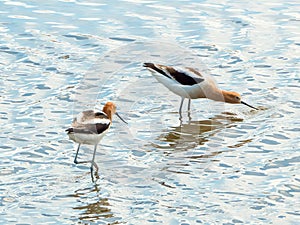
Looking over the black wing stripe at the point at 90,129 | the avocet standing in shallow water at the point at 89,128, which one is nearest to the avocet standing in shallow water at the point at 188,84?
the avocet standing in shallow water at the point at 89,128

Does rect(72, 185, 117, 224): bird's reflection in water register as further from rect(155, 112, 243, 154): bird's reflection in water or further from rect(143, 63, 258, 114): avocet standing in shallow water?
rect(143, 63, 258, 114): avocet standing in shallow water

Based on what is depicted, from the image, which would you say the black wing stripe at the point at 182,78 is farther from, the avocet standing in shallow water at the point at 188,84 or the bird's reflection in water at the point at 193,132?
the bird's reflection in water at the point at 193,132

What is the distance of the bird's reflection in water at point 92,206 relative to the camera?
11.3 meters

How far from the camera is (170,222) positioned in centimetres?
1111

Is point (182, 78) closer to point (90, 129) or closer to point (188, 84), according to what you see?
point (188, 84)

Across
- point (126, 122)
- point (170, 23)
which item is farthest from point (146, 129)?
point (170, 23)

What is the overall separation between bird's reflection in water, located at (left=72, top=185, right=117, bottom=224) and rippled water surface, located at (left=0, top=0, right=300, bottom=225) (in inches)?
1.0

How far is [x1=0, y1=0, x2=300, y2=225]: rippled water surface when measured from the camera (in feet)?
38.2

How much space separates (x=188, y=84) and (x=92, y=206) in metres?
4.39

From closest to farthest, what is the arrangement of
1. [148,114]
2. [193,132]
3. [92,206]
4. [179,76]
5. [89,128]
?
1. [92,206]
2. [89,128]
3. [193,132]
4. [148,114]
5. [179,76]

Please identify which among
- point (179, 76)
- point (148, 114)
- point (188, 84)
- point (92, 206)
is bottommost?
point (92, 206)

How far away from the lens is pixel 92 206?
11.6 metres

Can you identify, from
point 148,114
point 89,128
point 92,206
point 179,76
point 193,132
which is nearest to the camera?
point 92,206

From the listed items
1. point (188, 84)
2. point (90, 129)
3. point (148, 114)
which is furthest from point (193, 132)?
point (90, 129)
